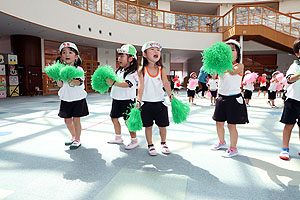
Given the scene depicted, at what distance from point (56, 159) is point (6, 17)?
25.0 ft

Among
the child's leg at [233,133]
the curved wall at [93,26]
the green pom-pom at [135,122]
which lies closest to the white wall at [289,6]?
the curved wall at [93,26]

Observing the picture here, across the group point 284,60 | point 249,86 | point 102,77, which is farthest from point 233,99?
point 284,60

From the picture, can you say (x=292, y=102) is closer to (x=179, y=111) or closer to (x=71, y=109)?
(x=179, y=111)

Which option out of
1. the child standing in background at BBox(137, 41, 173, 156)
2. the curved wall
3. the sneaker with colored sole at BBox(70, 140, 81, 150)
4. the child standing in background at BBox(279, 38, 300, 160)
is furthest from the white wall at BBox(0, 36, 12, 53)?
the child standing in background at BBox(279, 38, 300, 160)

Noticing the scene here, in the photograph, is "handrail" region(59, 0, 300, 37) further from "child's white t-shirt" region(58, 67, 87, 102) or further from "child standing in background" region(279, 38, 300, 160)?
"child standing in background" region(279, 38, 300, 160)

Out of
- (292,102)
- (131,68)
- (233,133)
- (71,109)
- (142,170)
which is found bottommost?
(142,170)

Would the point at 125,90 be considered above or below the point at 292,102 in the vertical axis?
above

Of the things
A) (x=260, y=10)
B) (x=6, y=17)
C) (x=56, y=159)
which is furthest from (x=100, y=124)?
(x=260, y=10)

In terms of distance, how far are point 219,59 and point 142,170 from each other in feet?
4.40

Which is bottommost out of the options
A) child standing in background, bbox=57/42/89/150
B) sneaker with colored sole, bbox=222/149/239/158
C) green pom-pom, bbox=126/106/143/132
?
sneaker with colored sole, bbox=222/149/239/158

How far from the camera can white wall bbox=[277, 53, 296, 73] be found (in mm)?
17447

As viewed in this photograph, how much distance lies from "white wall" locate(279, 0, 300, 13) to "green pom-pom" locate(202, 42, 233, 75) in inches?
713

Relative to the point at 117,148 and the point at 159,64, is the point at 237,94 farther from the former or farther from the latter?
the point at 117,148

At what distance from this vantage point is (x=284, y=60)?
1759 centimetres
